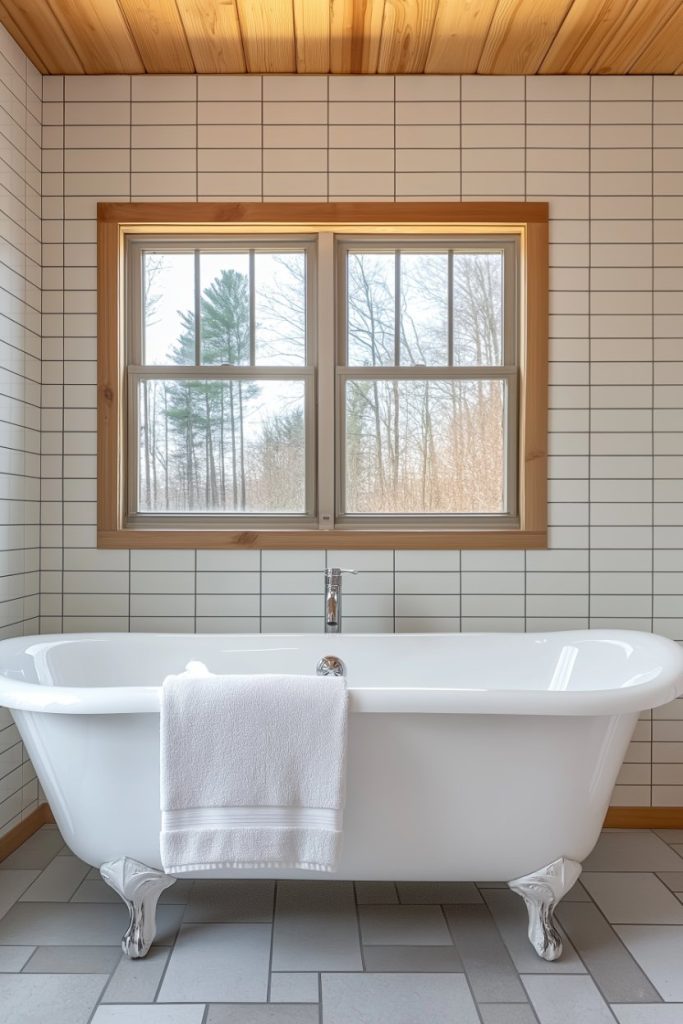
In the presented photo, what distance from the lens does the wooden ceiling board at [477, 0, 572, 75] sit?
2.35 metres

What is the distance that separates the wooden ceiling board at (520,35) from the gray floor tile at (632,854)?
255 cm

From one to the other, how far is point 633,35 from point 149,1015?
9.73ft

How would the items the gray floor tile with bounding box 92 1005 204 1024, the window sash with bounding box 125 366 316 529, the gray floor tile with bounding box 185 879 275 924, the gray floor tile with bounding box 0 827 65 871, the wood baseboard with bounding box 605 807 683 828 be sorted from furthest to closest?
the window sash with bounding box 125 366 316 529, the wood baseboard with bounding box 605 807 683 828, the gray floor tile with bounding box 0 827 65 871, the gray floor tile with bounding box 185 879 275 924, the gray floor tile with bounding box 92 1005 204 1024

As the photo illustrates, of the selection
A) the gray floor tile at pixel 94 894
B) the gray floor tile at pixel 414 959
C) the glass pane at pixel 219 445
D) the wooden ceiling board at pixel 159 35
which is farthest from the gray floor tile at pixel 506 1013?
the wooden ceiling board at pixel 159 35

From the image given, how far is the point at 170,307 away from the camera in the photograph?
9.46 ft

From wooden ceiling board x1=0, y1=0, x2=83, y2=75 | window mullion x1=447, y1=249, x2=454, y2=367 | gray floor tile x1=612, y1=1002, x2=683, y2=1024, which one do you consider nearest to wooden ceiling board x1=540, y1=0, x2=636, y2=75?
window mullion x1=447, y1=249, x2=454, y2=367

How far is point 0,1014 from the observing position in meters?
1.69

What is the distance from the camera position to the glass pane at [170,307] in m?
2.88

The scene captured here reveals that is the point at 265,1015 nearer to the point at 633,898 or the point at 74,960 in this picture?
the point at 74,960

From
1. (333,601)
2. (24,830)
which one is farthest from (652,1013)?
(24,830)

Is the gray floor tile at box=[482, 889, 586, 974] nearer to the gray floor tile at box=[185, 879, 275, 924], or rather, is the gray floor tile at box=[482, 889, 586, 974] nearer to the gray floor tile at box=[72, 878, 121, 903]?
the gray floor tile at box=[185, 879, 275, 924]

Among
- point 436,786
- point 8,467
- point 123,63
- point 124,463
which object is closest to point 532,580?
point 436,786

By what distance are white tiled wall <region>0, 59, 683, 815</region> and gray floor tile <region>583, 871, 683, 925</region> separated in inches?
17.7

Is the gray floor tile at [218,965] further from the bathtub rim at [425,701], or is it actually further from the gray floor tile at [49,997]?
the bathtub rim at [425,701]
